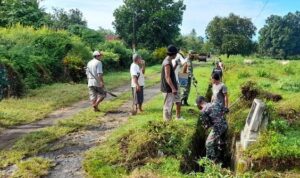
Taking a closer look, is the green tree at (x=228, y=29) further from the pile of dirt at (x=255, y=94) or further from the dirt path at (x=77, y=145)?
the dirt path at (x=77, y=145)

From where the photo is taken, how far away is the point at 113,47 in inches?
1571

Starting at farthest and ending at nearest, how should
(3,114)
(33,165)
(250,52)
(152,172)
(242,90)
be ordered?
(250,52)
(242,90)
(3,114)
(33,165)
(152,172)

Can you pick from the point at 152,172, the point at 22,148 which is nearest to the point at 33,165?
the point at 22,148

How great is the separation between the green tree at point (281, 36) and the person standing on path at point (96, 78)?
78.9m

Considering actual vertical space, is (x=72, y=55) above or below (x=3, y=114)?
above

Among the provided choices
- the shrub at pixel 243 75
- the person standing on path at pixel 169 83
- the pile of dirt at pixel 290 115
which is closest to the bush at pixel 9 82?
the person standing on path at pixel 169 83

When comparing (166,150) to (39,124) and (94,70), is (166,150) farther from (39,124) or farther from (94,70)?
(94,70)

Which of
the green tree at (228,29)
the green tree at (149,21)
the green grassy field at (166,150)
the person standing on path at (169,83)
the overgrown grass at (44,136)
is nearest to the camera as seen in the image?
the green grassy field at (166,150)

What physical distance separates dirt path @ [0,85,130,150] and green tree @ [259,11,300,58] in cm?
7802

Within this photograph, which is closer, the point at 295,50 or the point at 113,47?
the point at 113,47

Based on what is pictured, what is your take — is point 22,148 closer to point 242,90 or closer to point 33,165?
point 33,165

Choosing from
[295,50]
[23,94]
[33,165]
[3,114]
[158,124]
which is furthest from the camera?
[295,50]

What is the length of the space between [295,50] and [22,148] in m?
89.0

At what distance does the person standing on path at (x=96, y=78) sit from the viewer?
14477 mm
